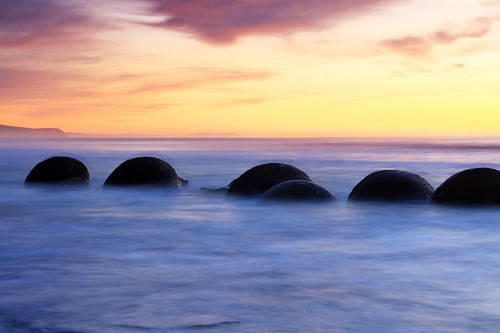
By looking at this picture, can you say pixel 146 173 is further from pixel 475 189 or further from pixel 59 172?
pixel 475 189

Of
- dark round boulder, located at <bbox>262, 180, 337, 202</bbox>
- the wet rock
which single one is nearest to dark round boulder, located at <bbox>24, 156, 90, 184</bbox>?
the wet rock

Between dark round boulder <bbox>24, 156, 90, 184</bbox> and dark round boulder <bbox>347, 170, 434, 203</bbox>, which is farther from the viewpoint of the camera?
dark round boulder <bbox>24, 156, 90, 184</bbox>

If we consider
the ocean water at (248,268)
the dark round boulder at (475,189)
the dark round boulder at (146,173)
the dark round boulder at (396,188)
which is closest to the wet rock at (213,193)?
the dark round boulder at (146,173)

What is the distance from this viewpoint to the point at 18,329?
18.9 feet

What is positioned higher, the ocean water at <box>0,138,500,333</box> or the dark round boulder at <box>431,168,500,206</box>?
the dark round boulder at <box>431,168,500,206</box>

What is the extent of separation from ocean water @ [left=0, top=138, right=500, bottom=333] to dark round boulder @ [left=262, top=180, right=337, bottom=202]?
29 centimetres

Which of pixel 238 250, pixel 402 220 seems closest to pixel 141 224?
pixel 238 250

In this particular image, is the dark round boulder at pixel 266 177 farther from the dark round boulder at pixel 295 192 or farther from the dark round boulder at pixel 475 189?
the dark round boulder at pixel 475 189

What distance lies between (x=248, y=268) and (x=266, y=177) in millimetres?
7309

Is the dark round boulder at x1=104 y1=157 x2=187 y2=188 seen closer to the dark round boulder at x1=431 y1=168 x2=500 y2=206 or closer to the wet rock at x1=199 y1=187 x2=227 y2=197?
the wet rock at x1=199 y1=187 x2=227 y2=197

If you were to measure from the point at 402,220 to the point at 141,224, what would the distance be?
4.47m

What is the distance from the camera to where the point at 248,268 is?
8.56 metres

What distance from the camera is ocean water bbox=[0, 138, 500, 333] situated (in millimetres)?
6098

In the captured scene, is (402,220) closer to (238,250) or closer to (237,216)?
(237,216)
